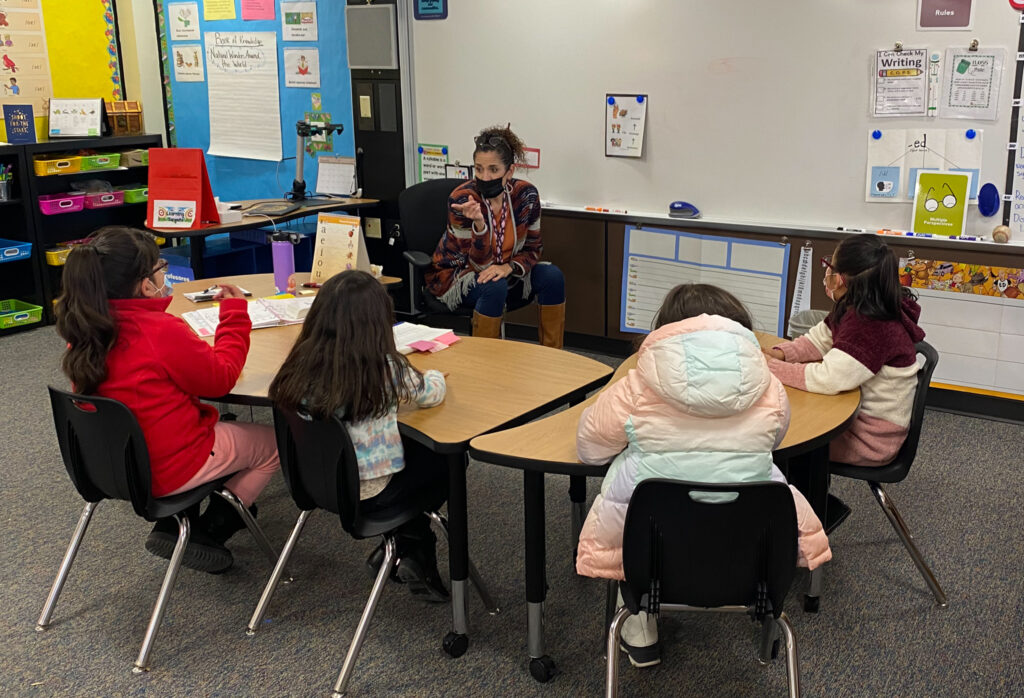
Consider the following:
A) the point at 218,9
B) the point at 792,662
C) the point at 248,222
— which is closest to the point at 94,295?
the point at 792,662

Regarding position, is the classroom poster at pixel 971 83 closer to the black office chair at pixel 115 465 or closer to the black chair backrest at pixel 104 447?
the black office chair at pixel 115 465

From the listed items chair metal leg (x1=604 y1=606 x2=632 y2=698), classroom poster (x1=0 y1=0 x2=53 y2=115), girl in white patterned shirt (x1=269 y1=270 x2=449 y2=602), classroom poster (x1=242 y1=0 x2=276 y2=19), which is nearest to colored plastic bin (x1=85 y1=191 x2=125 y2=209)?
classroom poster (x1=0 y1=0 x2=53 y2=115)

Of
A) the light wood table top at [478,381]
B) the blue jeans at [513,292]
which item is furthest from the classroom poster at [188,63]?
the light wood table top at [478,381]

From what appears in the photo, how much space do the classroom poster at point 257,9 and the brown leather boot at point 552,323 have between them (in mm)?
2626

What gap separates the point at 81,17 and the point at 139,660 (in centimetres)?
478

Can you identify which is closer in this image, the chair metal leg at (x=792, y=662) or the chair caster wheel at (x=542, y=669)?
the chair metal leg at (x=792, y=662)

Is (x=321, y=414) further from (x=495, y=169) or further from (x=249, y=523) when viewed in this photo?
(x=495, y=169)

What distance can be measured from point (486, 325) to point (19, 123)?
300cm

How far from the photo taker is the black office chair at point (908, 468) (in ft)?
7.61

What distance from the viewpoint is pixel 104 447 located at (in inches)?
88.2

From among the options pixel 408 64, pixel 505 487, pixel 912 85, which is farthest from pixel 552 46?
pixel 505 487

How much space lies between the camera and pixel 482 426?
215 cm

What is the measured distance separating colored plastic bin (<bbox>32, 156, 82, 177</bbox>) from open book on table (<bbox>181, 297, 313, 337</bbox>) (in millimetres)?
2686

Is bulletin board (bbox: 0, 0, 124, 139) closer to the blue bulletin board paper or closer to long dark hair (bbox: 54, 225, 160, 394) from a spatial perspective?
the blue bulletin board paper
